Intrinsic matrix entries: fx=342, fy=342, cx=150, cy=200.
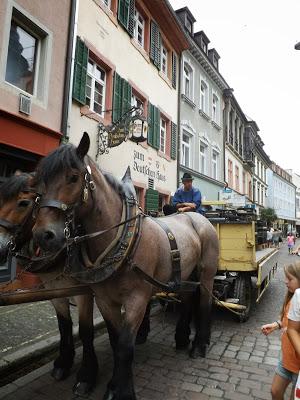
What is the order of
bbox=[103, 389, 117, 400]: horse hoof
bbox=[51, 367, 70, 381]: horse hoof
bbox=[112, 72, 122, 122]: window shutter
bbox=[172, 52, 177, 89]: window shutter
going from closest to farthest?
1. bbox=[103, 389, 117, 400]: horse hoof
2. bbox=[51, 367, 70, 381]: horse hoof
3. bbox=[112, 72, 122, 122]: window shutter
4. bbox=[172, 52, 177, 89]: window shutter

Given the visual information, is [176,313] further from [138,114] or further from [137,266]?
[138,114]

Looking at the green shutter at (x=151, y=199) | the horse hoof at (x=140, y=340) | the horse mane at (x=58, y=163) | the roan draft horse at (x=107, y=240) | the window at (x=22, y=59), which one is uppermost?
the window at (x=22, y=59)

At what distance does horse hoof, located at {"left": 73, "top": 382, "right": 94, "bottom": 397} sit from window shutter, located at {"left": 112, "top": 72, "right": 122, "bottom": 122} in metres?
7.84

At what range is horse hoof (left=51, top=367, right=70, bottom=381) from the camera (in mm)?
3420

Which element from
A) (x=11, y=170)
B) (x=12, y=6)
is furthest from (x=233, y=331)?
(x=12, y=6)

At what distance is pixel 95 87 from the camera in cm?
962

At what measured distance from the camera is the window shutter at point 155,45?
40.6ft

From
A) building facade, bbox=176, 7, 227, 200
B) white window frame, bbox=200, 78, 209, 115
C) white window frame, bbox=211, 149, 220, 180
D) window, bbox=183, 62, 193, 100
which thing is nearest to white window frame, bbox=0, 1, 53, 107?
building facade, bbox=176, 7, 227, 200

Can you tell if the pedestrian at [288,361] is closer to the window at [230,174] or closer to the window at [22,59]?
the window at [22,59]

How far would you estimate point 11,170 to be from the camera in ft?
23.6

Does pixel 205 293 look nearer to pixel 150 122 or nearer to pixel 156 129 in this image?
pixel 150 122

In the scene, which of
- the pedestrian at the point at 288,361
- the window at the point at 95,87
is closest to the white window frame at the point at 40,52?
the window at the point at 95,87

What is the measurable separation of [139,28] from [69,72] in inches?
206

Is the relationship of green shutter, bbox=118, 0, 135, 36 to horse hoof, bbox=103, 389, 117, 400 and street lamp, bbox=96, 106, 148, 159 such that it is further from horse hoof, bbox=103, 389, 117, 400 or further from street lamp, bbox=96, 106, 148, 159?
horse hoof, bbox=103, 389, 117, 400
